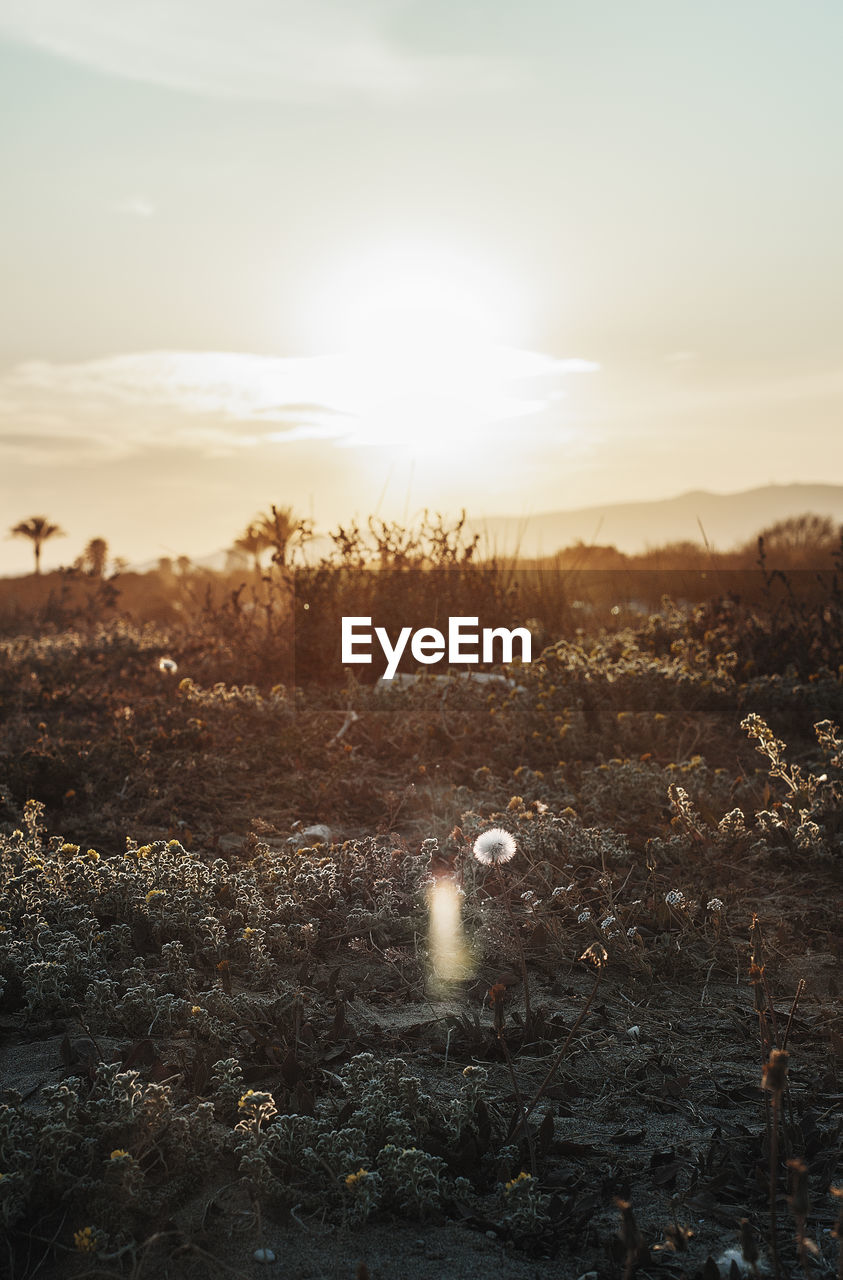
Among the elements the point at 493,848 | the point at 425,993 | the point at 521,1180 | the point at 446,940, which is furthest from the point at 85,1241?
the point at 493,848

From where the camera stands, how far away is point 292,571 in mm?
9242

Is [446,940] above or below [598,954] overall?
below

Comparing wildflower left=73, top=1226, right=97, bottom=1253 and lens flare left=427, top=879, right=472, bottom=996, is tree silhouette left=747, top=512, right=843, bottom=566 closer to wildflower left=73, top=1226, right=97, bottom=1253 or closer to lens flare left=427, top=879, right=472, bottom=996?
lens flare left=427, top=879, right=472, bottom=996

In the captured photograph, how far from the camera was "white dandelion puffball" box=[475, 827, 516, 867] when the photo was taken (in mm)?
3727

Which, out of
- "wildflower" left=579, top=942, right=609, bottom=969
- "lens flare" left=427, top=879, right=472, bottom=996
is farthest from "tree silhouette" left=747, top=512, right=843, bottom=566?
"wildflower" left=579, top=942, right=609, bottom=969

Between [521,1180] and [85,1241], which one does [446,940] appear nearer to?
[521,1180]

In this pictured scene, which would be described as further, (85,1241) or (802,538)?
(802,538)

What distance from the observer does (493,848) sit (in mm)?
3799

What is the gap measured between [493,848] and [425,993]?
2.33ft

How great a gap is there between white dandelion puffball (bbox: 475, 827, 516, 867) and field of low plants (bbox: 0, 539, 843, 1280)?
0.06 feet

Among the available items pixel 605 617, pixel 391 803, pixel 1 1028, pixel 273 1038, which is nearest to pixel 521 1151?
pixel 273 1038

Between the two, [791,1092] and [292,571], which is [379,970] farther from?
[292,571]

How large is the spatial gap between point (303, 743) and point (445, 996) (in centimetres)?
330

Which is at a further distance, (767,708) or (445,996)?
(767,708)
